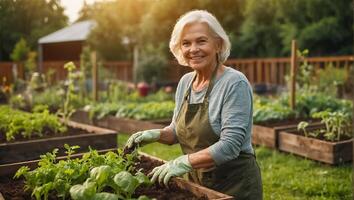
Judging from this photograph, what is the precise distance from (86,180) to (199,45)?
97 centimetres

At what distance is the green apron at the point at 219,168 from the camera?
9.02 ft

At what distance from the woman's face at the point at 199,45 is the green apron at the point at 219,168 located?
0.09 meters

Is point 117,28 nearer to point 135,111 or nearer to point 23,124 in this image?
point 135,111

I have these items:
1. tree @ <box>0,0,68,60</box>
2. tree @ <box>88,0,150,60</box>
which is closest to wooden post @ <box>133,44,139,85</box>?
tree @ <box>88,0,150,60</box>

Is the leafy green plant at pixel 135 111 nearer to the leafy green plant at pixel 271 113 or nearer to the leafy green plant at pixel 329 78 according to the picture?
the leafy green plant at pixel 271 113

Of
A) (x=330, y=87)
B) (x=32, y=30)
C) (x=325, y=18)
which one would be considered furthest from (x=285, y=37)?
(x=32, y=30)

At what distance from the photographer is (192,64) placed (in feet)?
9.20

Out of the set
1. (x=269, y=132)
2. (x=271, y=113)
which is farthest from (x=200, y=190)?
(x=271, y=113)

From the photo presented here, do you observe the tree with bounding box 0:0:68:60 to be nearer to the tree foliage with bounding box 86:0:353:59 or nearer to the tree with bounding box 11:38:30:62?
the tree with bounding box 11:38:30:62

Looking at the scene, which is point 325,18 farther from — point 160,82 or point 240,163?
point 240,163

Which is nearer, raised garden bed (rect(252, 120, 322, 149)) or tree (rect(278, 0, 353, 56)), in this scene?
raised garden bed (rect(252, 120, 322, 149))

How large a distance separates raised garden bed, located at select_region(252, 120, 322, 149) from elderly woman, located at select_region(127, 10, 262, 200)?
3.47m

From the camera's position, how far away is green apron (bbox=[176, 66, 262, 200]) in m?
2.75

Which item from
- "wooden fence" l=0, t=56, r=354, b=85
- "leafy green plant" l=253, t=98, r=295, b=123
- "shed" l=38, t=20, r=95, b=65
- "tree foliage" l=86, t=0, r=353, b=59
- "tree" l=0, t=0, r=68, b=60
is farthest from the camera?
"shed" l=38, t=20, r=95, b=65
